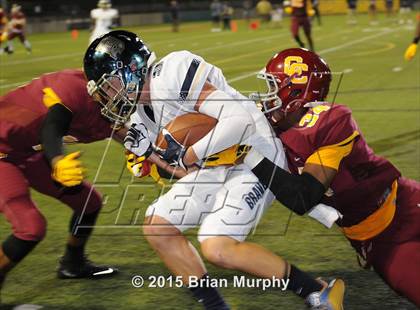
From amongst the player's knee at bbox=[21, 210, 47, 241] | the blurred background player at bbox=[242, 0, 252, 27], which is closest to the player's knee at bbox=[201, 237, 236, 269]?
the player's knee at bbox=[21, 210, 47, 241]

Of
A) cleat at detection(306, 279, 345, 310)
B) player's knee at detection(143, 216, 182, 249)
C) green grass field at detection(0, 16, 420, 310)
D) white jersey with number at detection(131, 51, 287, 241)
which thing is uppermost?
white jersey with number at detection(131, 51, 287, 241)

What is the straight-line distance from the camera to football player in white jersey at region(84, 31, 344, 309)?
3.02 m

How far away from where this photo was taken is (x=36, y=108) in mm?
3475

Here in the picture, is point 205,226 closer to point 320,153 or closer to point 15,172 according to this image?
point 320,153

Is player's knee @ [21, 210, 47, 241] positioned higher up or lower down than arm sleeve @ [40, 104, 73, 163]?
lower down

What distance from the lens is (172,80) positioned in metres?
3.19

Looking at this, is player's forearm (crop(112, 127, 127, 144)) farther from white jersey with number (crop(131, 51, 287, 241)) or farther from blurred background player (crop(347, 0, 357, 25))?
blurred background player (crop(347, 0, 357, 25))

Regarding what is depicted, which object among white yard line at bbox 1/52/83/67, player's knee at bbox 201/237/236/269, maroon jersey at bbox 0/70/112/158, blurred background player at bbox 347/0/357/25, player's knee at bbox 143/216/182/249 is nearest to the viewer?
player's knee at bbox 201/237/236/269

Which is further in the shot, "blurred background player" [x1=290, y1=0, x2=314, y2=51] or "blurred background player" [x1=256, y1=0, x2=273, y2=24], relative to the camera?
"blurred background player" [x1=256, y1=0, x2=273, y2=24]

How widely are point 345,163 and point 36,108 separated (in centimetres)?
148

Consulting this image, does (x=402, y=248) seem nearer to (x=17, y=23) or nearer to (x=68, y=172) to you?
(x=68, y=172)

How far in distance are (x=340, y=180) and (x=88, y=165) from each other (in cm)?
449

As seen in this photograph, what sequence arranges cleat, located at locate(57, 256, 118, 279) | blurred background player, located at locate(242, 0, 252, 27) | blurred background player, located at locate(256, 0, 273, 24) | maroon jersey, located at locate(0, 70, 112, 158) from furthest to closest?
blurred background player, located at locate(242, 0, 252, 27) → blurred background player, located at locate(256, 0, 273, 24) → cleat, located at locate(57, 256, 118, 279) → maroon jersey, located at locate(0, 70, 112, 158)

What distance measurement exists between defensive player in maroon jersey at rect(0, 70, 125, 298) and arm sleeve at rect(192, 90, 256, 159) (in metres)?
0.55
